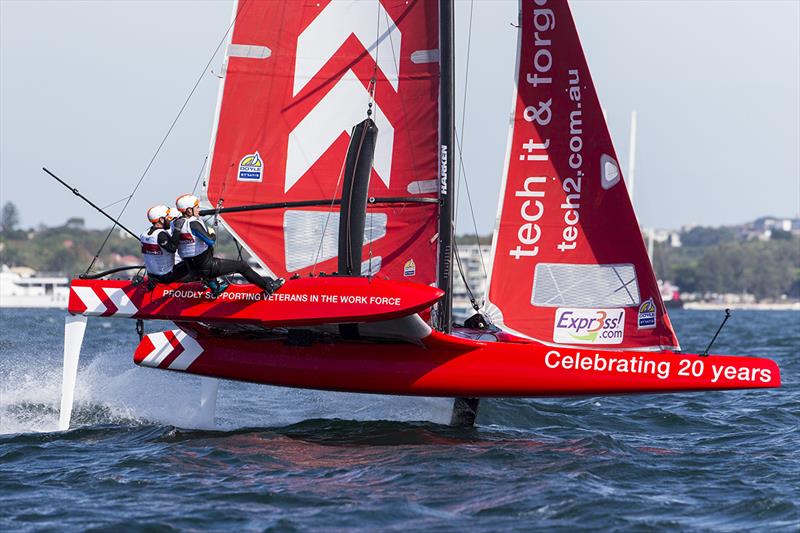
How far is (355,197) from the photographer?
1022 centimetres

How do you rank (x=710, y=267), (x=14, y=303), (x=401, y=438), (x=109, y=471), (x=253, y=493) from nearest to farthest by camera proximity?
(x=253, y=493) → (x=109, y=471) → (x=401, y=438) → (x=14, y=303) → (x=710, y=267)

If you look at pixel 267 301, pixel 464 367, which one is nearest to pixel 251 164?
pixel 267 301

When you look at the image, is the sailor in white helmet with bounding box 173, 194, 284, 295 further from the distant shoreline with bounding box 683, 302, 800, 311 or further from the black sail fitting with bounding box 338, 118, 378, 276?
the distant shoreline with bounding box 683, 302, 800, 311

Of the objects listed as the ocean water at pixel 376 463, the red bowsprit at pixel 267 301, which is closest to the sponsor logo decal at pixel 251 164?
the red bowsprit at pixel 267 301

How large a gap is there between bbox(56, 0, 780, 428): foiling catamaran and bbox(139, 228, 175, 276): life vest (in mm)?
168

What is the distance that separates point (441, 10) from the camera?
10938mm

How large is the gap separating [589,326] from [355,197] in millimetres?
2376

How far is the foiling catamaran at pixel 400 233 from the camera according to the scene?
10.0 m

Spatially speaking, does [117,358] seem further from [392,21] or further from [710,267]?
[710,267]

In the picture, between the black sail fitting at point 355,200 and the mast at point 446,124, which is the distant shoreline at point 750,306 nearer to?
the mast at point 446,124

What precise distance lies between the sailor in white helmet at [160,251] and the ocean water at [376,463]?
4.43 ft

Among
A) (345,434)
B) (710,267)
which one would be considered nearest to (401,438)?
(345,434)

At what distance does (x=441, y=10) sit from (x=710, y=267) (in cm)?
11303


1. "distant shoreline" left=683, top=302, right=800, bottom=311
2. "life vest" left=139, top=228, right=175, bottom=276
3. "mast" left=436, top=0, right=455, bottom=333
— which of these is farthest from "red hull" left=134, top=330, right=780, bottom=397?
"distant shoreline" left=683, top=302, right=800, bottom=311
